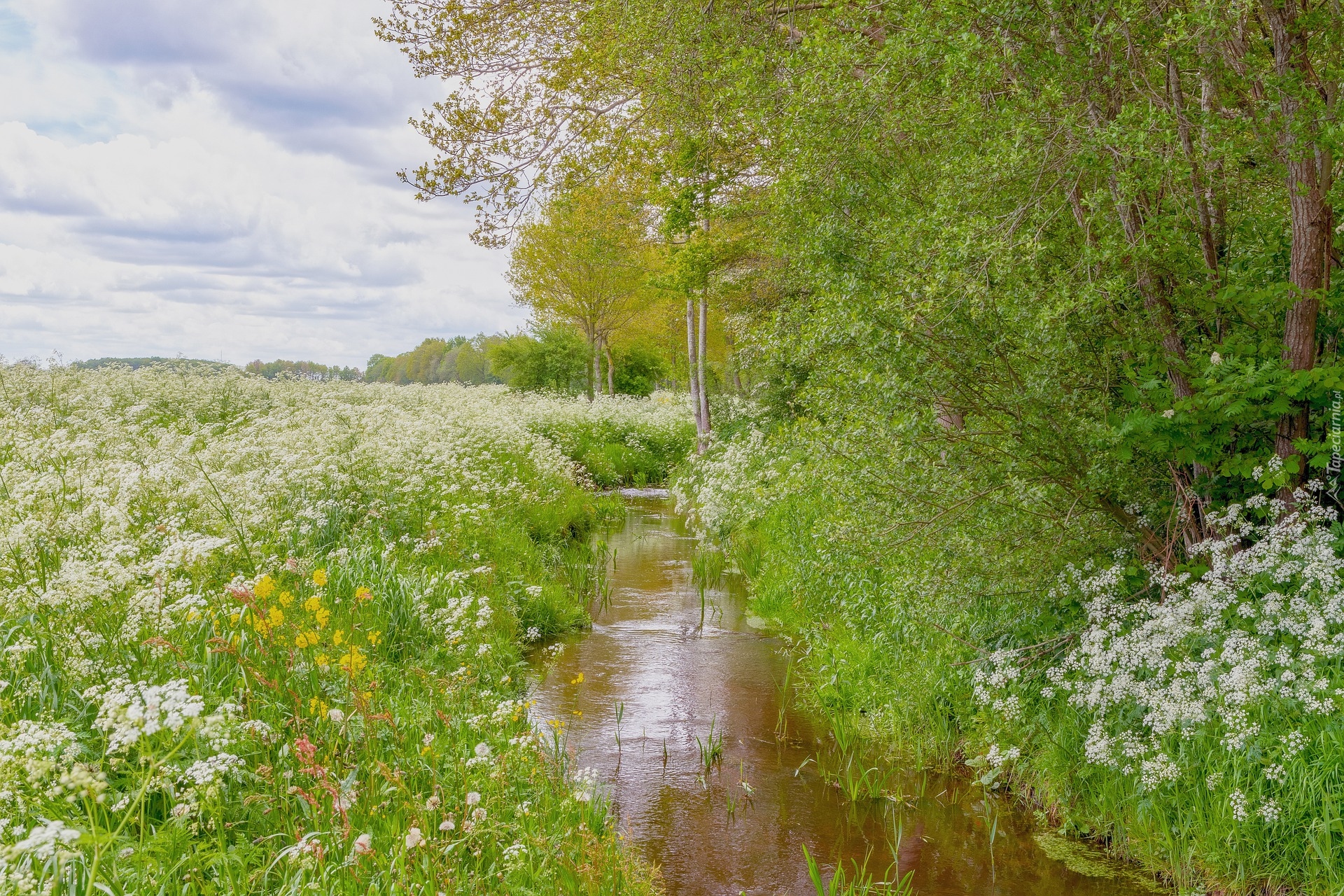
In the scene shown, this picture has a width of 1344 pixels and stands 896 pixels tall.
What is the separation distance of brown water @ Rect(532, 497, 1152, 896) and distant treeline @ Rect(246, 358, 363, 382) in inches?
794

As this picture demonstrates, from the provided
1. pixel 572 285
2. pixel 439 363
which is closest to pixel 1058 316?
pixel 572 285

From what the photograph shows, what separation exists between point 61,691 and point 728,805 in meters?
4.06

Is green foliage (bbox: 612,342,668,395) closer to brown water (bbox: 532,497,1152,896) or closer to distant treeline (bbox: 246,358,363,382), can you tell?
distant treeline (bbox: 246,358,363,382)

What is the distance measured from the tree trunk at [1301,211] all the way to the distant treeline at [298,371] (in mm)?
24791

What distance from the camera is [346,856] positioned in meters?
3.65

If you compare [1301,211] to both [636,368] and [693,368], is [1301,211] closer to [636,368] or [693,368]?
[693,368]

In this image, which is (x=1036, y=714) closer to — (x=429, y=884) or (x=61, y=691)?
(x=429, y=884)

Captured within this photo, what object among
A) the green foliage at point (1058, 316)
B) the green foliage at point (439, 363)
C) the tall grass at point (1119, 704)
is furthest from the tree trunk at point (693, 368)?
the green foliage at point (439, 363)

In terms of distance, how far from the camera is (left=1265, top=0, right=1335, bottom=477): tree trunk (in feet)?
18.4

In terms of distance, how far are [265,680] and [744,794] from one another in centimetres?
352

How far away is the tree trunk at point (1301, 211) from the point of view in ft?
18.4

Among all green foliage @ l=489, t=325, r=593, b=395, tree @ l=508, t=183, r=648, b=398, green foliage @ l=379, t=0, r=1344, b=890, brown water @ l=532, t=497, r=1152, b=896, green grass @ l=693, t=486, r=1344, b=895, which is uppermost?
tree @ l=508, t=183, r=648, b=398

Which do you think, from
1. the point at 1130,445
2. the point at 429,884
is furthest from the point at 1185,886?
the point at 429,884

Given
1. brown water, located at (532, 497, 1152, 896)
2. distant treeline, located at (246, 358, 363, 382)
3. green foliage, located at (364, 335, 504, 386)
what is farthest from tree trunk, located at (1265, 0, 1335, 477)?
green foliage, located at (364, 335, 504, 386)
